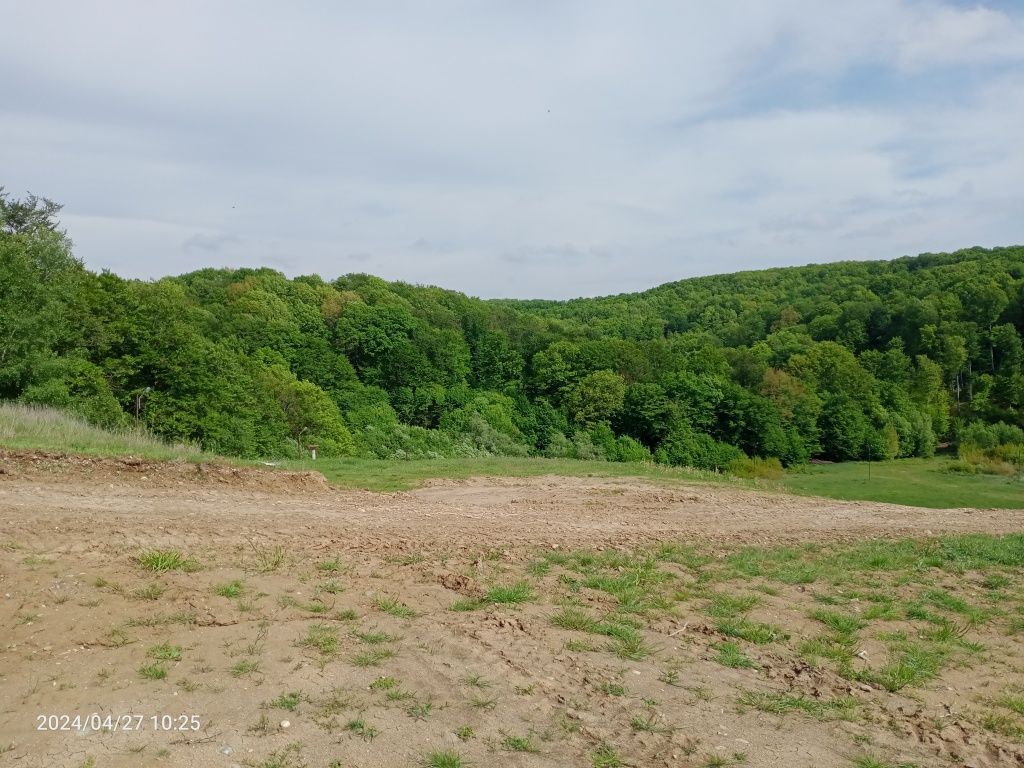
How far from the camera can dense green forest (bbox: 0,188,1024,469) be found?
107ft

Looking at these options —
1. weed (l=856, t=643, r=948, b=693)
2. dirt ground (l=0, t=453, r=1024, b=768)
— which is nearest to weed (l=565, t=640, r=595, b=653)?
dirt ground (l=0, t=453, r=1024, b=768)

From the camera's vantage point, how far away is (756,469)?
54.3 m

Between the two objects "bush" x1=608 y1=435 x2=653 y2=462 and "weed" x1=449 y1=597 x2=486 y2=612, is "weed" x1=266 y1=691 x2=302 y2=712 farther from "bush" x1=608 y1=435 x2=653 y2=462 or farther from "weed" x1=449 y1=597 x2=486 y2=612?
"bush" x1=608 y1=435 x2=653 y2=462

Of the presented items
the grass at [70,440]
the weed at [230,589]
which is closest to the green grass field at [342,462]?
the grass at [70,440]

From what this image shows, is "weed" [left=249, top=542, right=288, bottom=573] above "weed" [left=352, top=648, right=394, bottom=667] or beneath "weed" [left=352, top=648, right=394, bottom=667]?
above

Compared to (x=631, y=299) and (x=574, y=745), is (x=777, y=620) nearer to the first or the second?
(x=574, y=745)

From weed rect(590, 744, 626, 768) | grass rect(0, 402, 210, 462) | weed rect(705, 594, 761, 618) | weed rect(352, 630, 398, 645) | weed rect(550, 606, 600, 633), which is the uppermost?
grass rect(0, 402, 210, 462)

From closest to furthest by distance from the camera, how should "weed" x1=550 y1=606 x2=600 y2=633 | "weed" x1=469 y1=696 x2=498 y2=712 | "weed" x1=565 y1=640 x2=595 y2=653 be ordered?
"weed" x1=469 y1=696 x2=498 y2=712 → "weed" x1=565 y1=640 x2=595 y2=653 → "weed" x1=550 y1=606 x2=600 y2=633

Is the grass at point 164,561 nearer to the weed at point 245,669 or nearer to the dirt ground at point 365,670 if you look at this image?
the dirt ground at point 365,670

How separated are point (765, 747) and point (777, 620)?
255 centimetres

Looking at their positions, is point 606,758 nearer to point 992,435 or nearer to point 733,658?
point 733,658

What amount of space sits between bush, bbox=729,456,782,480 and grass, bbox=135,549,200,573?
48.0 meters

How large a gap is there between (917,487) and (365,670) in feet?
147

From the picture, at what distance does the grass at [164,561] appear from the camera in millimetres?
7047
